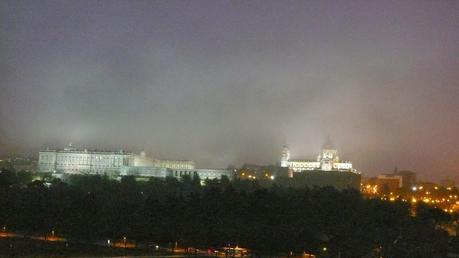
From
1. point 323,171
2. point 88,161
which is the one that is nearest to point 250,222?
point 323,171

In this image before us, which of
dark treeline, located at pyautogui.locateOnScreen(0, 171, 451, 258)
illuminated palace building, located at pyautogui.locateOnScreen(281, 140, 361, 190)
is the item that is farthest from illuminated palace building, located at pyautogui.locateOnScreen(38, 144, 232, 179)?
dark treeline, located at pyautogui.locateOnScreen(0, 171, 451, 258)

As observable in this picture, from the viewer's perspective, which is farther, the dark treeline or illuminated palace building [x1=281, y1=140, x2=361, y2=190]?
illuminated palace building [x1=281, y1=140, x2=361, y2=190]

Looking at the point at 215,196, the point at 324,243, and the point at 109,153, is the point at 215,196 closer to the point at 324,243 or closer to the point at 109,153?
the point at 324,243

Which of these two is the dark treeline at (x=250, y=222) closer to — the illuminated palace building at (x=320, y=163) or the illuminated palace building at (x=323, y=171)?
the illuminated palace building at (x=323, y=171)

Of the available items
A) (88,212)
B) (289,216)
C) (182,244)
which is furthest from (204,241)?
(88,212)

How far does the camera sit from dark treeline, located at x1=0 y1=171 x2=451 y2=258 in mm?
33094

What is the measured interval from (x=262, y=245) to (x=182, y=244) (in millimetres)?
3960

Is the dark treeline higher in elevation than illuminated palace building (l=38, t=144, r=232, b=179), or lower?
lower

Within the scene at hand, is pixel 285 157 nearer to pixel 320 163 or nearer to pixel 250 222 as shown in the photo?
pixel 320 163

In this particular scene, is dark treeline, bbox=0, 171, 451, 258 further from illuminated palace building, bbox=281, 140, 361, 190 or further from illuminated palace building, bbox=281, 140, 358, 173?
illuminated palace building, bbox=281, 140, 358, 173

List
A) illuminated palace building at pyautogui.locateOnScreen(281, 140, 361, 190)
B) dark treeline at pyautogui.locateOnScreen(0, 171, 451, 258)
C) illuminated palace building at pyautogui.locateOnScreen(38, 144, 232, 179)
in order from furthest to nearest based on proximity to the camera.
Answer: illuminated palace building at pyautogui.locateOnScreen(38, 144, 232, 179) < illuminated palace building at pyautogui.locateOnScreen(281, 140, 361, 190) < dark treeline at pyautogui.locateOnScreen(0, 171, 451, 258)

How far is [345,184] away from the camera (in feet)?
289

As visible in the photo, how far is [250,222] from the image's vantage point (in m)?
36.2

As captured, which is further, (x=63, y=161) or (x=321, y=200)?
(x=63, y=161)
